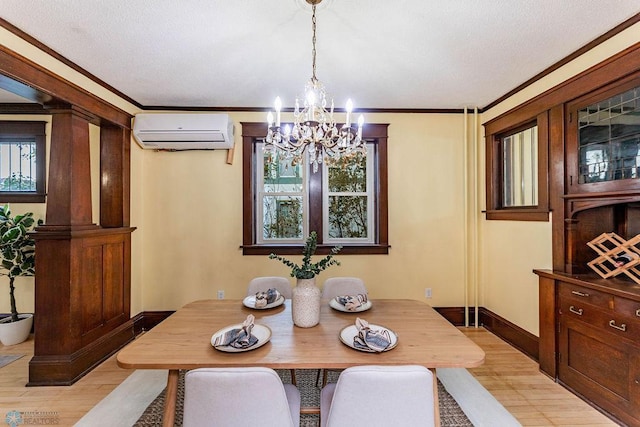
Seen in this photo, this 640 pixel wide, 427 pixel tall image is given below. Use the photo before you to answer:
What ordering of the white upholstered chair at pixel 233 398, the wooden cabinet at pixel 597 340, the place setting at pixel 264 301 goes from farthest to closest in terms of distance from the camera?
the place setting at pixel 264 301 < the wooden cabinet at pixel 597 340 < the white upholstered chair at pixel 233 398

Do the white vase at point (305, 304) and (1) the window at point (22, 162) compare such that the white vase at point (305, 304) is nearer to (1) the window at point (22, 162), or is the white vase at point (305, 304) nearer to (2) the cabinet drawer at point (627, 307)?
(2) the cabinet drawer at point (627, 307)

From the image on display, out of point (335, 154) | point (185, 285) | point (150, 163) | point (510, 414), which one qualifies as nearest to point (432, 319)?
point (510, 414)

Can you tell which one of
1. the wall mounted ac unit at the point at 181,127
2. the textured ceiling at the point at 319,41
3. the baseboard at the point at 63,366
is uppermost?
the textured ceiling at the point at 319,41

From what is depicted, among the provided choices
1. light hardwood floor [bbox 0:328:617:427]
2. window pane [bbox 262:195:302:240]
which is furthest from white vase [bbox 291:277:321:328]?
window pane [bbox 262:195:302:240]

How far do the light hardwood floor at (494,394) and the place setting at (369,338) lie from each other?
3.95ft

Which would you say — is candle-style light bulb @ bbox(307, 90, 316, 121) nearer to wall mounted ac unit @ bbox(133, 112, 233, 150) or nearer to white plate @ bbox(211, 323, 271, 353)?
white plate @ bbox(211, 323, 271, 353)

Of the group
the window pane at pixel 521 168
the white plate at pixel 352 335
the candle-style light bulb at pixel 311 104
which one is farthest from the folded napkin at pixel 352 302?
the window pane at pixel 521 168

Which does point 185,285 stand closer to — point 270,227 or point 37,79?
point 270,227

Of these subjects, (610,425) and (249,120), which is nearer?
(610,425)

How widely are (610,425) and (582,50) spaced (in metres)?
2.47

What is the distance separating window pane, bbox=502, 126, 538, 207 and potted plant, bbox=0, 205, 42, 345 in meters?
4.64

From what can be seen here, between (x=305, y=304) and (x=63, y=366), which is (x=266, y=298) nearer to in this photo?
(x=305, y=304)

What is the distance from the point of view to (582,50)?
7.59 ft

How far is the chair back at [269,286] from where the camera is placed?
2602mm
